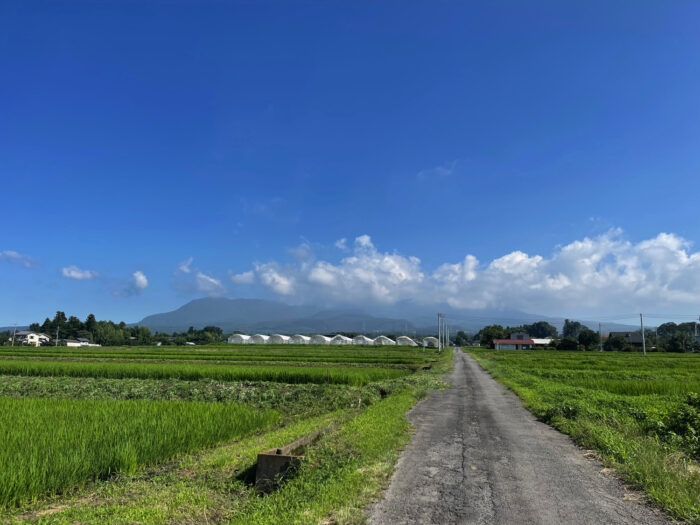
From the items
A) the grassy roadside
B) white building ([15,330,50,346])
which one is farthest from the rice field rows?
white building ([15,330,50,346])

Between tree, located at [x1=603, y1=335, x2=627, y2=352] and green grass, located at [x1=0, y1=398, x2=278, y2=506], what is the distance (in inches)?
4297

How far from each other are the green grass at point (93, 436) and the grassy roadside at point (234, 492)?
13.4 inches

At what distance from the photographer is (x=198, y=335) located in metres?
154

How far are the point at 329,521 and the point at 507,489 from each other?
3.16 metres

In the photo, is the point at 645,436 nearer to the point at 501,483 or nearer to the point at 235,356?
the point at 501,483

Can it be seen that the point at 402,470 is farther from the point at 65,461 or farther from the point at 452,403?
the point at 452,403

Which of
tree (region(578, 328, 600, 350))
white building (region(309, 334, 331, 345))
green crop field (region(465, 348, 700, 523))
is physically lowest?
white building (region(309, 334, 331, 345))

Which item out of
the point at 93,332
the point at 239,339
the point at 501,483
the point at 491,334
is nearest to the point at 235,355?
the point at 501,483

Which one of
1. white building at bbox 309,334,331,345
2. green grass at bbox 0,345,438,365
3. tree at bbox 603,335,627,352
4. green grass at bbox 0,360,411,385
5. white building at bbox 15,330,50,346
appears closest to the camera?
green grass at bbox 0,360,411,385

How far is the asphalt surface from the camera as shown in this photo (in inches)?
216

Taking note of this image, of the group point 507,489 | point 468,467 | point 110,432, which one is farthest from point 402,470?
point 110,432

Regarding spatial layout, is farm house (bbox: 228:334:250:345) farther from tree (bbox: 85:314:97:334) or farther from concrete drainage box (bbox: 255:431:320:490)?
concrete drainage box (bbox: 255:431:320:490)

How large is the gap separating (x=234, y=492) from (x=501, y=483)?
4.58 meters

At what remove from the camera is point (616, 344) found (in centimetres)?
9875
